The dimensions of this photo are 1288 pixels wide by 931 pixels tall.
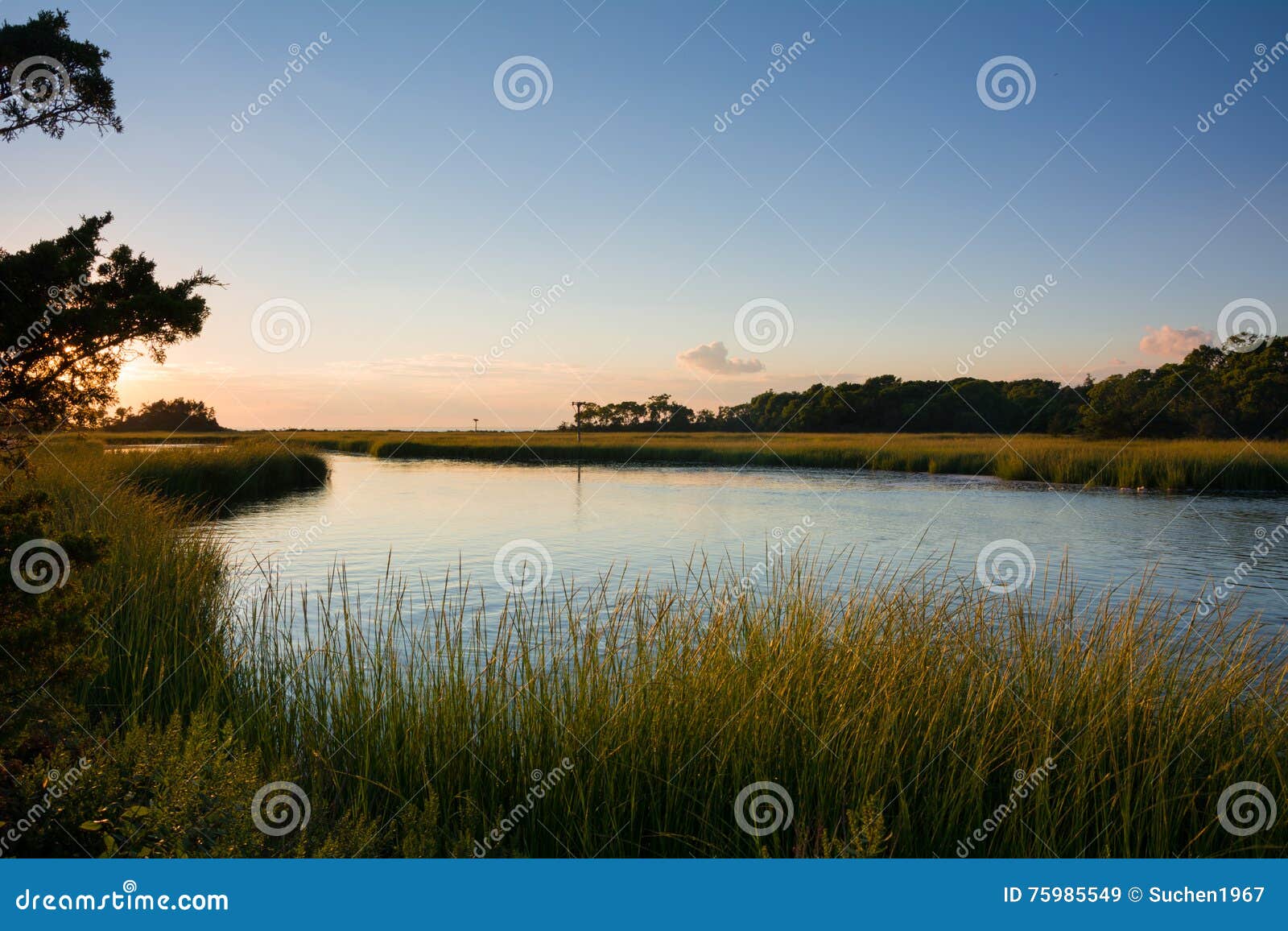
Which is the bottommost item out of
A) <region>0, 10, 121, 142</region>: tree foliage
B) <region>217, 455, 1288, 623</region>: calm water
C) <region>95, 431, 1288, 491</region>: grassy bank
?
<region>217, 455, 1288, 623</region>: calm water

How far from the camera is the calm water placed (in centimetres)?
1532

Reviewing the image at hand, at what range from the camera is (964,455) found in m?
43.8

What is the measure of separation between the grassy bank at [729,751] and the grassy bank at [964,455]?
29.7m

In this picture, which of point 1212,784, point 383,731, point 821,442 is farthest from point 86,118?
point 821,442

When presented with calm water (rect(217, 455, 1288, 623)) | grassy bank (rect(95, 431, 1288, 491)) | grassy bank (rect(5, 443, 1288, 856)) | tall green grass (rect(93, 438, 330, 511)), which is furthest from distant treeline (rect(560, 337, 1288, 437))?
grassy bank (rect(5, 443, 1288, 856))

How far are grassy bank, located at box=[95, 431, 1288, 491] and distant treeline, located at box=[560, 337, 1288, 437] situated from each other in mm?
6122

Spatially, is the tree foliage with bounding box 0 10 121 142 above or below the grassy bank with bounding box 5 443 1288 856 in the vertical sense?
above

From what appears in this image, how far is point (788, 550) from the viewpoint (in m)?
16.4

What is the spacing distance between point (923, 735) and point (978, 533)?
16906mm

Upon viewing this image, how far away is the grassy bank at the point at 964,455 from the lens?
104ft

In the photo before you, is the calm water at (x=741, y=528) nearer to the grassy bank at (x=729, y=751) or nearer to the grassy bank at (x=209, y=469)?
the grassy bank at (x=209, y=469)

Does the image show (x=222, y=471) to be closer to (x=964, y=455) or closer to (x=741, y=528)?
(x=741, y=528)

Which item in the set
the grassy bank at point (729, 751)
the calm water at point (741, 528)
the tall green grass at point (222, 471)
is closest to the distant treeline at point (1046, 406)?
the calm water at point (741, 528)

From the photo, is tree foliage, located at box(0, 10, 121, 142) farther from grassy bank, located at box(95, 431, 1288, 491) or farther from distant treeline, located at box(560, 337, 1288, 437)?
distant treeline, located at box(560, 337, 1288, 437)
